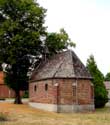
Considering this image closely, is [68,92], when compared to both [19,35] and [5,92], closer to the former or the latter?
[19,35]

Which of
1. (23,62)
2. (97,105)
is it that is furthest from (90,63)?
(23,62)

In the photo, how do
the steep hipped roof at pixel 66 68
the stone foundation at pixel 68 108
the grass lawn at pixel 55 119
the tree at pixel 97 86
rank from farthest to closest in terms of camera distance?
the tree at pixel 97 86 < the steep hipped roof at pixel 66 68 < the stone foundation at pixel 68 108 < the grass lawn at pixel 55 119

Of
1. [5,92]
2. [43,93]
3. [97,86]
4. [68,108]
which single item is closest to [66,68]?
[43,93]

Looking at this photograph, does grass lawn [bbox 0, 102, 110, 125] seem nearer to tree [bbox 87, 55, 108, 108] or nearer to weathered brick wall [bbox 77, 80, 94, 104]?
weathered brick wall [bbox 77, 80, 94, 104]

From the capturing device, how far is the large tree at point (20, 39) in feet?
185

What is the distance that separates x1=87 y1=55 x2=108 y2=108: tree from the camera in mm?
56688

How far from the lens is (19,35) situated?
185 feet

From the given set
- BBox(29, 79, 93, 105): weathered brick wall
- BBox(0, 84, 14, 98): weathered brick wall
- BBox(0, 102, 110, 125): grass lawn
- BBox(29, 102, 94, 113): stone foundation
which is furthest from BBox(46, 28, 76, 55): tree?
BBox(0, 84, 14, 98): weathered brick wall

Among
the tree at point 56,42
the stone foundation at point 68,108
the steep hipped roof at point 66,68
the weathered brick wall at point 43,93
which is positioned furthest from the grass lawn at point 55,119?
the tree at point 56,42

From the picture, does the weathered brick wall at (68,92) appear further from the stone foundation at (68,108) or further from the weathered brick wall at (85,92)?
the stone foundation at (68,108)

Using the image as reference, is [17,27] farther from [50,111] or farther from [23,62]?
[50,111]

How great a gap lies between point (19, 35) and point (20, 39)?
800 mm

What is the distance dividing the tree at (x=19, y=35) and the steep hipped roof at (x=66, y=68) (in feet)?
14.4

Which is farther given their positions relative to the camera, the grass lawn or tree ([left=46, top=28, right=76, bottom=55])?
tree ([left=46, top=28, right=76, bottom=55])
